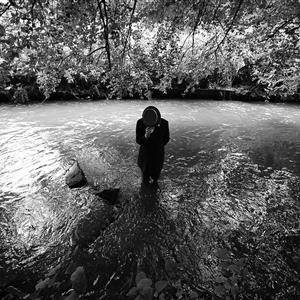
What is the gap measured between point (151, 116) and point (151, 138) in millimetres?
628

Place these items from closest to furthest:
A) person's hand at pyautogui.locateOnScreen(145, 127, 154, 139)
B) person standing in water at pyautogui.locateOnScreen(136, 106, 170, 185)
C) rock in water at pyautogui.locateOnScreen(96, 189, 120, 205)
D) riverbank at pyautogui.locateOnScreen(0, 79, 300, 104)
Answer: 1. person standing in water at pyautogui.locateOnScreen(136, 106, 170, 185)
2. person's hand at pyautogui.locateOnScreen(145, 127, 154, 139)
3. rock in water at pyautogui.locateOnScreen(96, 189, 120, 205)
4. riverbank at pyautogui.locateOnScreen(0, 79, 300, 104)

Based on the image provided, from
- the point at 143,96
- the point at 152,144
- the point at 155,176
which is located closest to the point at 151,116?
the point at 152,144

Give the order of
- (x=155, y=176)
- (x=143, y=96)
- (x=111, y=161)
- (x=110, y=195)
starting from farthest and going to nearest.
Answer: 1. (x=143, y=96)
2. (x=111, y=161)
3. (x=155, y=176)
4. (x=110, y=195)

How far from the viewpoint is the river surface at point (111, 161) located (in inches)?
217

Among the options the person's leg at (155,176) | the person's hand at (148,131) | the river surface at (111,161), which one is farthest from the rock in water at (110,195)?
the person's hand at (148,131)

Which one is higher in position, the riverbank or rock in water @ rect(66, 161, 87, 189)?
the riverbank

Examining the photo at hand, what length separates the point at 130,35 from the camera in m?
6.89

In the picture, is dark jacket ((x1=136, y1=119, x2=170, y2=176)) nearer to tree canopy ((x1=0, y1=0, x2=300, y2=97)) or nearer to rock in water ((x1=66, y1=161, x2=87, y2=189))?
rock in water ((x1=66, y1=161, x2=87, y2=189))

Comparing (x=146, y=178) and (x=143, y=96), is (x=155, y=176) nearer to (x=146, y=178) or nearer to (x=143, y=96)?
(x=146, y=178)

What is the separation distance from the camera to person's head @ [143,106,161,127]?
5.43 metres

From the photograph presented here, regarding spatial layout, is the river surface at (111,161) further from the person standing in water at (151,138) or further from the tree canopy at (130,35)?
the tree canopy at (130,35)

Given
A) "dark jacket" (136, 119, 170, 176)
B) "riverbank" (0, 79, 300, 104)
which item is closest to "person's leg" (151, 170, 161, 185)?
"dark jacket" (136, 119, 170, 176)

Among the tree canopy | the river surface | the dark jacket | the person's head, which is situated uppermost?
the tree canopy

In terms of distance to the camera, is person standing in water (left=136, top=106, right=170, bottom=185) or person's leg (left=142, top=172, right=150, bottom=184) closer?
person standing in water (left=136, top=106, right=170, bottom=185)
